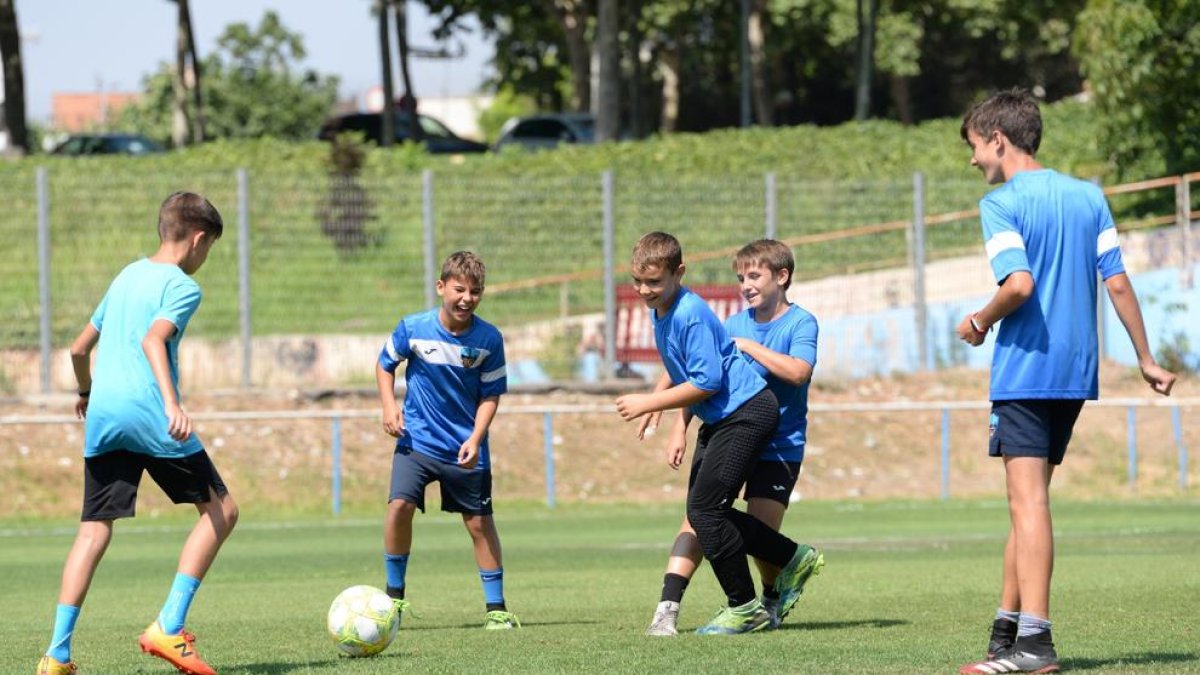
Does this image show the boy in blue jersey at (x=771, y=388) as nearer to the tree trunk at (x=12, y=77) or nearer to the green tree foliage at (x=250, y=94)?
the tree trunk at (x=12, y=77)

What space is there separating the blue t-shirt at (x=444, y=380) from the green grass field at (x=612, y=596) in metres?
0.92

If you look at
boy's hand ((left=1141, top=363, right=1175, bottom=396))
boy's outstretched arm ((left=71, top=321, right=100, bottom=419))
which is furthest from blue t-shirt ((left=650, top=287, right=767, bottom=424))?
boy's outstretched arm ((left=71, top=321, right=100, bottom=419))

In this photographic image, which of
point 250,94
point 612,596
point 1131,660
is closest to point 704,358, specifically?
point 1131,660

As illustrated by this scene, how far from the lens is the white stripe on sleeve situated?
6.71m

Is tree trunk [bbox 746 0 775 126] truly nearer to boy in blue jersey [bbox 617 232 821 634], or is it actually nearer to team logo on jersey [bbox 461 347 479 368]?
team logo on jersey [bbox 461 347 479 368]

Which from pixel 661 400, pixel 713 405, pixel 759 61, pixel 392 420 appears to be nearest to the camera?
pixel 661 400

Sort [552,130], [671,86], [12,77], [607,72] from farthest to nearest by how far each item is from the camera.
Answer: [671,86]
[552,130]
[607,72]
[12,77]

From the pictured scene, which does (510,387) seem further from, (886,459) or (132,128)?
(132,128)

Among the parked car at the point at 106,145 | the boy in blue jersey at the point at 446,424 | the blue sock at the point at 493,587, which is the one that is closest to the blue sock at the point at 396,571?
the boy in blue jersey at the point at 446,424

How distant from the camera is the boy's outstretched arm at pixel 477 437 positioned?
9.41 meters

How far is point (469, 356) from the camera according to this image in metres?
9.62

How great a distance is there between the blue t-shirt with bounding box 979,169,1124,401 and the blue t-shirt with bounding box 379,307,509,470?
3.39 m

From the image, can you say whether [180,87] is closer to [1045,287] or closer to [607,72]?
[607,72]

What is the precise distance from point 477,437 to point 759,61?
43.0 meters
